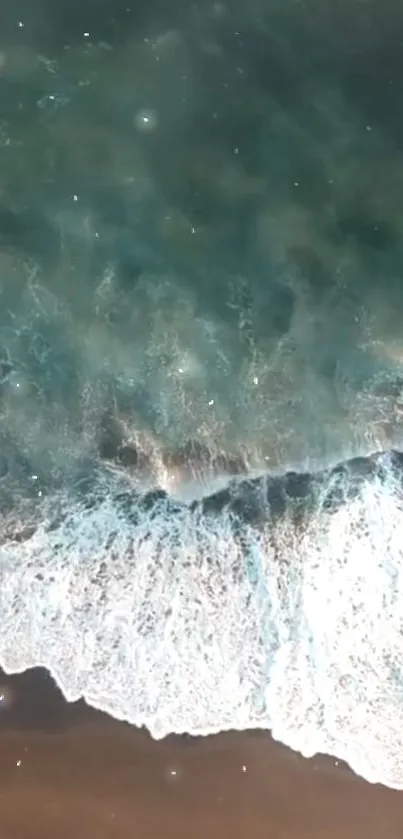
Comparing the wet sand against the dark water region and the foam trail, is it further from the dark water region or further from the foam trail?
the dark water region

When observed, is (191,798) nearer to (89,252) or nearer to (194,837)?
(194,837)

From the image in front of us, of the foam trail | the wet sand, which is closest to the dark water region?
the foam trail

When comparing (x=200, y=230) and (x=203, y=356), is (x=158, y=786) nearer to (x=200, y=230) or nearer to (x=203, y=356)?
(x=203, y=356)

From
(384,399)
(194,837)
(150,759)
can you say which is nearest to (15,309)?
(384,399)

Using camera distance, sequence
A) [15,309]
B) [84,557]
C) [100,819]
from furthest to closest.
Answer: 1. [15,309]
2. [84,557]
3. [100,819]

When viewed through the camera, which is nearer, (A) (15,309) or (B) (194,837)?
(B) (194,837)

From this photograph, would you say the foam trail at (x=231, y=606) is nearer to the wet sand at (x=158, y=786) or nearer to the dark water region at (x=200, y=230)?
the wet sand at (x=158, y=786)
